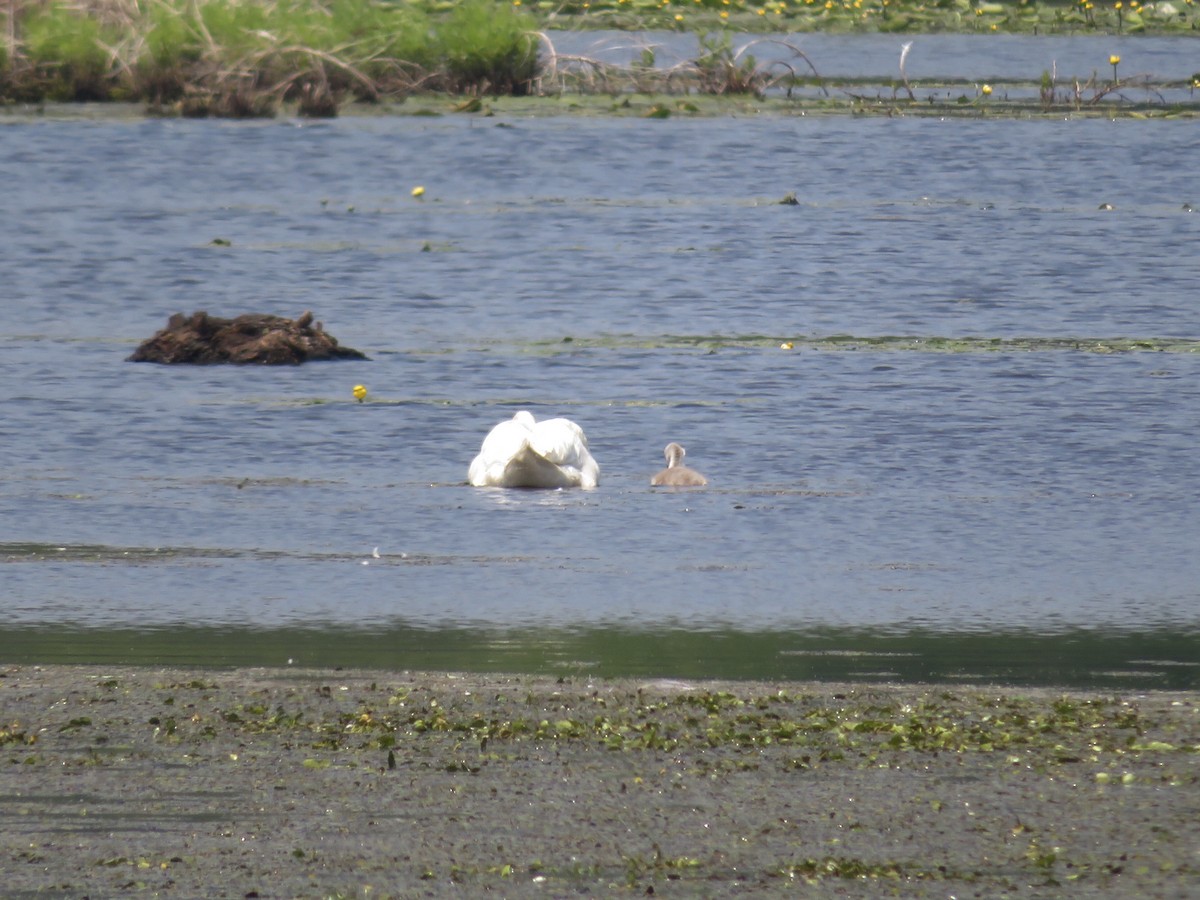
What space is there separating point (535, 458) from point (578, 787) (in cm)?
472

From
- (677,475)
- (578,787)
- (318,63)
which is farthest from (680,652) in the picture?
(318,63)

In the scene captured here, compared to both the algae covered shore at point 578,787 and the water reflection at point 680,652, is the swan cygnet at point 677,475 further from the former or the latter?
the algae covered shore at point 578,787

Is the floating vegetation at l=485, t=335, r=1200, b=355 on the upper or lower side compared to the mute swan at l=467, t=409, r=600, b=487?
lower

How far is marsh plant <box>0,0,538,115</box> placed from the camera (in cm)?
3019

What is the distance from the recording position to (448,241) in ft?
66.6

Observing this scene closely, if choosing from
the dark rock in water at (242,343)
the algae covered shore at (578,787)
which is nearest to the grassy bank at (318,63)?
the dark rock in water at (242,343)

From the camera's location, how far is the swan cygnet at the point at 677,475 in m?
10.3

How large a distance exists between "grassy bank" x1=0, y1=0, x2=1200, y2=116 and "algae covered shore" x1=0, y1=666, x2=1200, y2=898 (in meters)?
23.6

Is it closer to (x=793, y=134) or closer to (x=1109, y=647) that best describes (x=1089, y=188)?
(x=793, y=134)

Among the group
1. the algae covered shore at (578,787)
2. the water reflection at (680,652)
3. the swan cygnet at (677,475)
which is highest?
the algae covered shore at (578,787)

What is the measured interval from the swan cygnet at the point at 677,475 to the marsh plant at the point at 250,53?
2050 cm

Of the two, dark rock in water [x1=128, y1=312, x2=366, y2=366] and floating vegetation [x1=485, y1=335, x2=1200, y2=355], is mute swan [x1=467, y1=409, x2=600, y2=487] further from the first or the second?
floating vegetation [x1=485, y1=335, x2=1200, y2=355]

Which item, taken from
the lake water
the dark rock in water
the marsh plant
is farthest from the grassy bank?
the dark rock in water

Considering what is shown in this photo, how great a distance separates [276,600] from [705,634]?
1611mm
